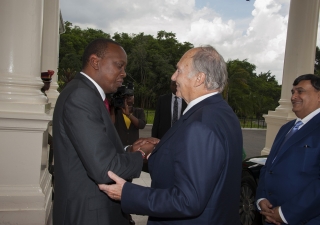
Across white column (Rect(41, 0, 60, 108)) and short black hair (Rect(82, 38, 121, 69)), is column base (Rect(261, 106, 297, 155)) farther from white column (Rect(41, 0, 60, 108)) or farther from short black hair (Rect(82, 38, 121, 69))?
short black hair (Rect(82, 38, 121, 69))

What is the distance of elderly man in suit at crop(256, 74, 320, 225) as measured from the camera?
229 centimetres

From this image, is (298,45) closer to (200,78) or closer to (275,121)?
(275,121)

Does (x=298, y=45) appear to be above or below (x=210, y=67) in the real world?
above

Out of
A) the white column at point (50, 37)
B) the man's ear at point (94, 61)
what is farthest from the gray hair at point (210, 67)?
the white column at point (50, 37)

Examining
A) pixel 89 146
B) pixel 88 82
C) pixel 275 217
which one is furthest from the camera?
pixel 275 217

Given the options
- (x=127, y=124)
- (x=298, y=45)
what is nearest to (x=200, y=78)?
(x=127, y=124)

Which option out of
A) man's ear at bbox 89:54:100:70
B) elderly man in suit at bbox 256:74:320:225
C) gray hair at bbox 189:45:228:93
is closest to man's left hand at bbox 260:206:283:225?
elderly man in suit at bbox 256:74:320:225

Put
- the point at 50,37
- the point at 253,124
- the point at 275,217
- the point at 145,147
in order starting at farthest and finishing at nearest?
the point at 253,124, the point at 50,37, the point at 275,217, the point at 145,147

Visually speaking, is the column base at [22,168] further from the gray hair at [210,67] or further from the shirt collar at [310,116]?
the shirt collar at [310,116]

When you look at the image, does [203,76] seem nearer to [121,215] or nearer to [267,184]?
[121,215]

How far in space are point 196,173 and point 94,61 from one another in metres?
1.14

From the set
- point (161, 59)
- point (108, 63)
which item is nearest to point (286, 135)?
point (108, 63)

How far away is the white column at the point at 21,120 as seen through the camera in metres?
3.46

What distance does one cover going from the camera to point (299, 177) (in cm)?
239
